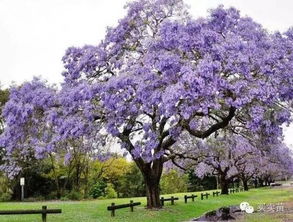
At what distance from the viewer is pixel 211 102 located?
2147cm

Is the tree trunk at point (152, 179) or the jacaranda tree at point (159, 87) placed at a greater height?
the jacaranda tree at point (159, 87)

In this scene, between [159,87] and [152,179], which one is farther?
[152,179]

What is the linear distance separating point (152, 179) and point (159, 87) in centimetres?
922

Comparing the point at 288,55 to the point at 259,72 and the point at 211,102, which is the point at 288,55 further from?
the point at 211,102

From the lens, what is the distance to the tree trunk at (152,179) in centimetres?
2978

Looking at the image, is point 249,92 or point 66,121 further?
point 66,121

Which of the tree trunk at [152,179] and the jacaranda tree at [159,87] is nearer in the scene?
the jacaranda tree at [159,87]

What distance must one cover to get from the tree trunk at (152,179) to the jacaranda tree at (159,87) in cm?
7

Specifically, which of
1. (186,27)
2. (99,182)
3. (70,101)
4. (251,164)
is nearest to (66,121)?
(70,101)

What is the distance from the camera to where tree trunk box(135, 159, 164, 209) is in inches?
1172

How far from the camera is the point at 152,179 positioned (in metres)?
30.1

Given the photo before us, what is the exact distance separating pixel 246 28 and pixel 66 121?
10.7m

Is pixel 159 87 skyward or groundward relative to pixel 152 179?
skyward

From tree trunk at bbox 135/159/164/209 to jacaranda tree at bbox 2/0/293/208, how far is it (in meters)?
0.07
